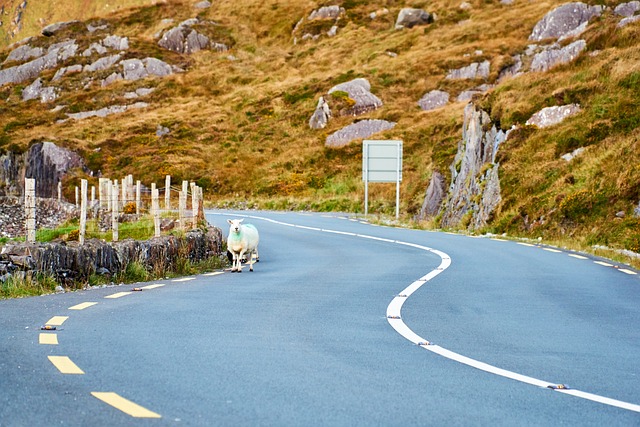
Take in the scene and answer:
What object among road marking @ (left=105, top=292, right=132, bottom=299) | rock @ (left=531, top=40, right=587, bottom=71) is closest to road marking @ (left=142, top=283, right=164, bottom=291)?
road marking @ (left=105, top=292, right=132, bottom=299)

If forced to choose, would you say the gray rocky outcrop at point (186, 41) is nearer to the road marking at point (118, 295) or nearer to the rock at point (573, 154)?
the rock at point (573, 154)

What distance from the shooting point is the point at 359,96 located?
78.3 m

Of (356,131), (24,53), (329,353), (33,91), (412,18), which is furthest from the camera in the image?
(24,53)

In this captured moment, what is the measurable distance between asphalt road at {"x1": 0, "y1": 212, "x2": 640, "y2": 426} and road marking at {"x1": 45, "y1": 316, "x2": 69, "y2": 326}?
0.10 feet

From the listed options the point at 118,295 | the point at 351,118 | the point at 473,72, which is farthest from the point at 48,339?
the point at 473,72

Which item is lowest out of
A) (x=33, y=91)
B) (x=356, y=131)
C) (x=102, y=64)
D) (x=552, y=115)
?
(x=552, y=115)

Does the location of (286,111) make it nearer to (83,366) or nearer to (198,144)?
(198,144)

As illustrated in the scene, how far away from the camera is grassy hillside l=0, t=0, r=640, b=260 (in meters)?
28.2

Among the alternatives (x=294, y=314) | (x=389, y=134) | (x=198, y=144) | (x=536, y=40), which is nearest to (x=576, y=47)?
(x=389, y=134)

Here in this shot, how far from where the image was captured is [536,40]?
8212 centimetres

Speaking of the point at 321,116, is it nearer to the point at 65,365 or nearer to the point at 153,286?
the point at 153,286

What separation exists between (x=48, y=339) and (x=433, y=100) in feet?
232

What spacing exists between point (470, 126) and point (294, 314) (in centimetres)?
2818

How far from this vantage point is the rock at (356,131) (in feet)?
230
